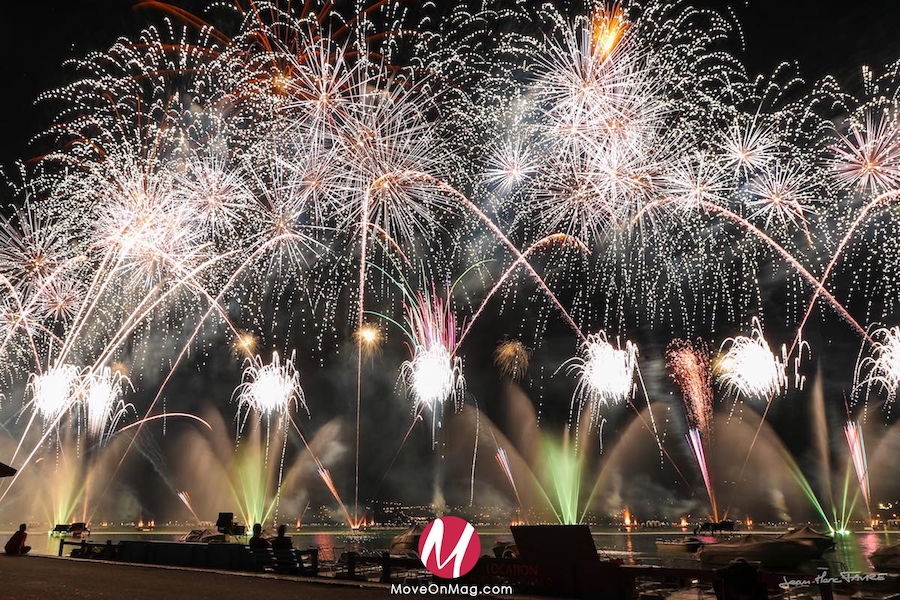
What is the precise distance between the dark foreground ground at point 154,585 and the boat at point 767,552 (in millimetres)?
28791

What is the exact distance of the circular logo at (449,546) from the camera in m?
11.5

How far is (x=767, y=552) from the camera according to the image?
3550 centimetres

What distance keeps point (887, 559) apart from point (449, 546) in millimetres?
34091

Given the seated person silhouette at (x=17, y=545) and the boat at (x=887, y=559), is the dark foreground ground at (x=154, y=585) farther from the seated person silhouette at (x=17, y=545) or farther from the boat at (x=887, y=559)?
the boat at (x=887, y=559)

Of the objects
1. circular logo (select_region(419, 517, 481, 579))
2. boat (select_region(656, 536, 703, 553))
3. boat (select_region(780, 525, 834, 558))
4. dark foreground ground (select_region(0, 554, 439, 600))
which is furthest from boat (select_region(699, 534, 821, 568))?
dark foreground ground (select_region(0, 554, 439, 600))

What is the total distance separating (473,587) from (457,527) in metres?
2.85

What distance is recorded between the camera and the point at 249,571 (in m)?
18.3

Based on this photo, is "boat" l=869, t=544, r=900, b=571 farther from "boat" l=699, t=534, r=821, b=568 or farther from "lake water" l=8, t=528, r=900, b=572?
"lake water" l=8, t=528, r=900, b=572

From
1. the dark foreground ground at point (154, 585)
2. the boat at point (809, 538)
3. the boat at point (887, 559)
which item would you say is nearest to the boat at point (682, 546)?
the boat at point (809, 538)

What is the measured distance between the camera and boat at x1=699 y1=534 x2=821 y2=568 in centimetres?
3553

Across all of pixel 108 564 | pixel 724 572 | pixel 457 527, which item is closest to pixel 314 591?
pixel 457 527

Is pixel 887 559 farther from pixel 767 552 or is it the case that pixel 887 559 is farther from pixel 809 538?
pixel 767 552

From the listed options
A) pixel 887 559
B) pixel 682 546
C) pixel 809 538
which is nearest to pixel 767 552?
pixel 809 538

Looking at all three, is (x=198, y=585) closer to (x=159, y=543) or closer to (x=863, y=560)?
(x=159, y=543)
